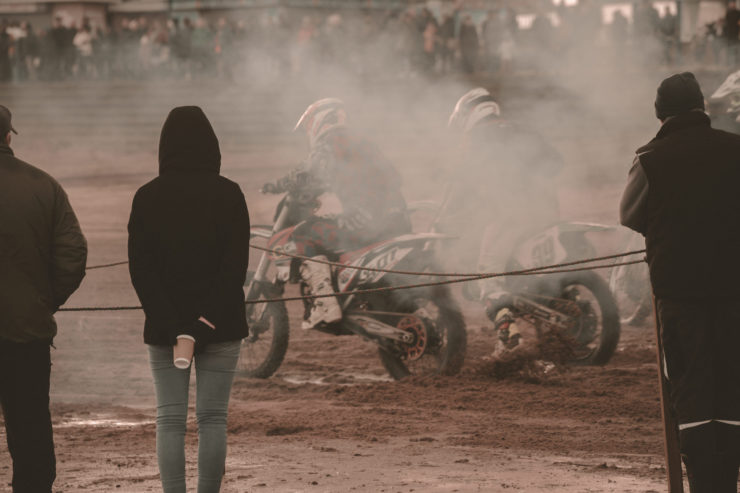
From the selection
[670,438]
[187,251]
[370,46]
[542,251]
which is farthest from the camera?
[370,46]

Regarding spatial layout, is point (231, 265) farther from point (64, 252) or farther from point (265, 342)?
point (265, 342)

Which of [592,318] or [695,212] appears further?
[592,318]

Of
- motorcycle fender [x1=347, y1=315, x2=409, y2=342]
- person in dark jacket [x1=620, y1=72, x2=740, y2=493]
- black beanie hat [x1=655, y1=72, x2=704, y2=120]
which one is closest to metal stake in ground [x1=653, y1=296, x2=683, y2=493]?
person in dark jacket [x1=620, y1=72, x2=740, y2=493]

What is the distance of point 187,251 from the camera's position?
14.6 ft

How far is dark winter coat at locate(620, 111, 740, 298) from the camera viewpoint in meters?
4.58

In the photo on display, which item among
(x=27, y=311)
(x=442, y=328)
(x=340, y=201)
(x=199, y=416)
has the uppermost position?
(x=27, y=311)

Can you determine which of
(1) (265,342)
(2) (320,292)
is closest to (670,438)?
(2) (320,292)

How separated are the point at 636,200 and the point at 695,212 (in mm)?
231

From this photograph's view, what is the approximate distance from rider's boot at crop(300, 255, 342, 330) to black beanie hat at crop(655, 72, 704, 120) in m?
3.95

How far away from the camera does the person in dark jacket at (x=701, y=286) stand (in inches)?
→ 180

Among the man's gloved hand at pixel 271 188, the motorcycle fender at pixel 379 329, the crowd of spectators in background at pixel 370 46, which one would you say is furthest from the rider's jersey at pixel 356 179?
the crowd of spectators in background at pixel 370 46

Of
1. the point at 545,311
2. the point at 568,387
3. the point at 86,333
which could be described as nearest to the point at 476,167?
the point at 545,311

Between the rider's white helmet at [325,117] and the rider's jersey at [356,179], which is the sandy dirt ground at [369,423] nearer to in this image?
the rider's jersey at [356,179]

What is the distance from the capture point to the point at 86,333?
10727 mm
